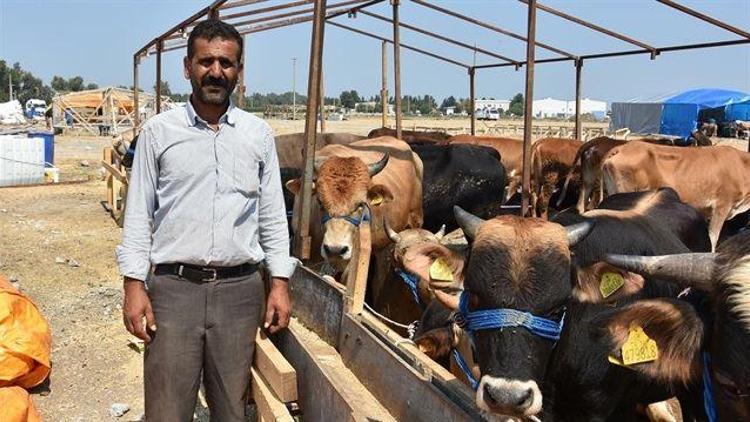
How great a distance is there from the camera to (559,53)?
10.9 m

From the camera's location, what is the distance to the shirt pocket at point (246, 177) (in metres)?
2.84

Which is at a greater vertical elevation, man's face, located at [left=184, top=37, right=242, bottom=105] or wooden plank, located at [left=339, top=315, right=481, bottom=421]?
man's face, located at [left=184, top=37, right=242, bottom=105]

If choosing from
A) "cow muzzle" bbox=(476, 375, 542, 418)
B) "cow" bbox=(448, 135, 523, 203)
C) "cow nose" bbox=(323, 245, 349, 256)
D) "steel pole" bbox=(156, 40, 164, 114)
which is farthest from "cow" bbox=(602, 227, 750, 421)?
"steel pole" bbox=(156, 40, 164, 114)

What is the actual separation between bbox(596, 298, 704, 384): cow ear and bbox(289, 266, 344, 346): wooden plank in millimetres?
1685

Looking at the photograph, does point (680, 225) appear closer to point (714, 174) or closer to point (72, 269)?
point (714, 174)

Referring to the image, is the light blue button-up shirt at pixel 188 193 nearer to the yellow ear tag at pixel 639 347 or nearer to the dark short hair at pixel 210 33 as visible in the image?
the dark short hair at pixel 210 33

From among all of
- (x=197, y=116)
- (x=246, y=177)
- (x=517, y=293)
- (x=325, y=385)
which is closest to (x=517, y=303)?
(x=517, y=293)

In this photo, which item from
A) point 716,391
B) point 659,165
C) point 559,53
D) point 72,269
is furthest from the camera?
point 559,53

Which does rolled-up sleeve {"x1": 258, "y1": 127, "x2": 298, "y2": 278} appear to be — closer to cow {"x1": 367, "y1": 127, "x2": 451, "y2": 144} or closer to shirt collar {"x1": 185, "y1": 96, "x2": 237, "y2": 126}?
shirt collar {"x1": 185, "y1": 96, "x2": 237, "y2": 126}

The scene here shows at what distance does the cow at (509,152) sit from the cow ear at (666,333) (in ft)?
29.6

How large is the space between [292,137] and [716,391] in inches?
310

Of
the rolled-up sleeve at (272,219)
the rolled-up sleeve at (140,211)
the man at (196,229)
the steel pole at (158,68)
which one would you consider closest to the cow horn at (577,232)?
the rolled-up sleeve at (272,219)

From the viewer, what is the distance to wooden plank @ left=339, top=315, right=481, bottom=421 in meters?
2.57

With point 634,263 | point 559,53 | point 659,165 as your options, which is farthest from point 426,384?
point 559,53
